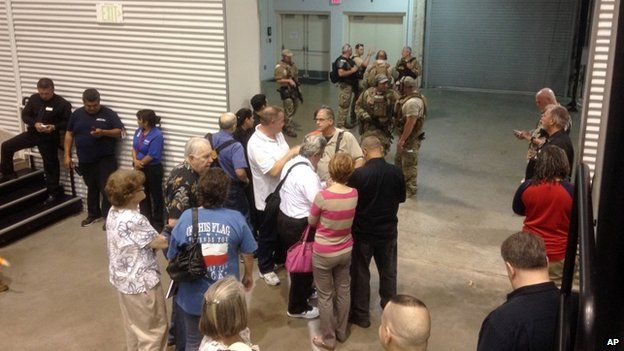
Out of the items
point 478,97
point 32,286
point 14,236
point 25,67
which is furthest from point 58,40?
point 478,97

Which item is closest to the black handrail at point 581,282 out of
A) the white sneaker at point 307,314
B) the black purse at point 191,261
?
the black purse at point 191,261

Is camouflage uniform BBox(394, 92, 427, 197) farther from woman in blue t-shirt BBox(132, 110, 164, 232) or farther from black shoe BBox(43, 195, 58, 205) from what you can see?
black shoe BBox(43, 195, 58, 205)

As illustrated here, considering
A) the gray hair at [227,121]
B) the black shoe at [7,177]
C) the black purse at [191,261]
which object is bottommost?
the black shoe at [7,177]

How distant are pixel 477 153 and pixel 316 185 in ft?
19.9

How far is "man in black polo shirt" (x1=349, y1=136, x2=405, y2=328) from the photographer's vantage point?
433 cm

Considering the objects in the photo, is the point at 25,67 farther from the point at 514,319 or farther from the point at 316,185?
Answer: the point at 514,319

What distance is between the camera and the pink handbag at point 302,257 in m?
4.41

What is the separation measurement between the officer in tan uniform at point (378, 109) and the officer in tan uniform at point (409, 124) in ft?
0.43

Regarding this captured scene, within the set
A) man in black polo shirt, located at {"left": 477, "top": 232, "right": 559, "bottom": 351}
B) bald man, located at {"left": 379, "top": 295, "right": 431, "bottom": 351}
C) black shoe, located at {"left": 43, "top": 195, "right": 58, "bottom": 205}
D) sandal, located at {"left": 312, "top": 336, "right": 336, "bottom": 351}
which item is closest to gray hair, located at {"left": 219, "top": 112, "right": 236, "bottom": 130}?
sandal, located at {"left": 312, "top": 336, "right": 336, "bottom": 351}

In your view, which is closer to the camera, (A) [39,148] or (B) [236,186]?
(B) [236,186]

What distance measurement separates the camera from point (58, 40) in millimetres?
6910

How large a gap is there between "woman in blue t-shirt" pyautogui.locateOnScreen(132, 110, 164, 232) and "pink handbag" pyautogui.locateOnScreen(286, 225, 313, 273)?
255 cm

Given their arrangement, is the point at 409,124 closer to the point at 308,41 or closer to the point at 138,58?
the point at 138,58

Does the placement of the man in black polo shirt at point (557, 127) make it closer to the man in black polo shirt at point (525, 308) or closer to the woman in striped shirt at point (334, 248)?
the woman in striped shirt at point (334, 248)
